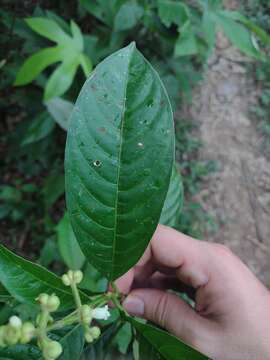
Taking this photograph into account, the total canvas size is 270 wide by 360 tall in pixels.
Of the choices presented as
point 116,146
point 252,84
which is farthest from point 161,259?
point 252,84

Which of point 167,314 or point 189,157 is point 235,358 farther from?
point 189,157

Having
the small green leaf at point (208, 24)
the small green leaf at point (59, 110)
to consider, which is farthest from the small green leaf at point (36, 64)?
the small green leaf at point (208, 24)

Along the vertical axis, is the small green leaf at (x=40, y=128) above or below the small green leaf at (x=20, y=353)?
below

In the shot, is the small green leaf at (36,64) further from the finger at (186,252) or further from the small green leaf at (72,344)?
the small green leaf at (72,344)

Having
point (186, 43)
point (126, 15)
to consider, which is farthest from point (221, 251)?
point (126, 15)

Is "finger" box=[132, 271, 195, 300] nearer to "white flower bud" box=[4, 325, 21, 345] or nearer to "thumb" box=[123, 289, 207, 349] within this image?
"thumb" box=[123, 289, 207, 349]
